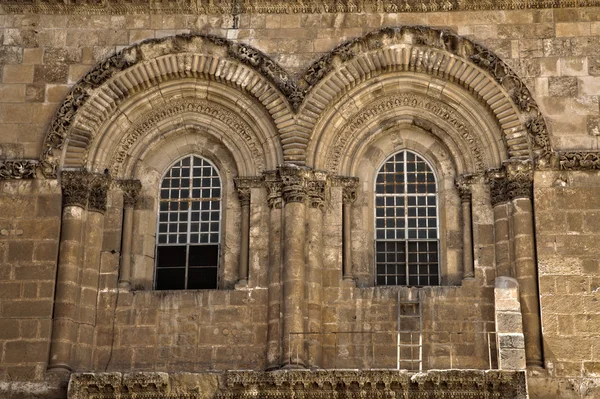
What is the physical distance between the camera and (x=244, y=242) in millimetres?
22172

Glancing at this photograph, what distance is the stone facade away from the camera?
21000mm

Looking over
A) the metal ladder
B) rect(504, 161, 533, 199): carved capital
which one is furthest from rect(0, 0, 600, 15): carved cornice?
the metal ladder

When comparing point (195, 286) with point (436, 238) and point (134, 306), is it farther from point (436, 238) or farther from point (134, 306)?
point (436, 238)

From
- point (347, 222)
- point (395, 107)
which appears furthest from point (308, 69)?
point (347, 222)

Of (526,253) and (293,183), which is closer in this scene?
(526,253)

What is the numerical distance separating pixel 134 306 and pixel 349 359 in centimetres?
405

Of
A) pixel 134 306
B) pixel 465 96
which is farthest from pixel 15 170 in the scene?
pixel 465 96

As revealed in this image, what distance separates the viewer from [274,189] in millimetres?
22172

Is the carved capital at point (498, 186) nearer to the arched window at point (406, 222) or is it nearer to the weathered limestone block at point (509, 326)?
the arched window at point (406, 222)

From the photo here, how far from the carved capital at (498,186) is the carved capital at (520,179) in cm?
16

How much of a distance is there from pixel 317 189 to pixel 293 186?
0.51 m

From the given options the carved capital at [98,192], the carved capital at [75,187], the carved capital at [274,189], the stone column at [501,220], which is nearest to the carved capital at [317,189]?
the carved capital at [274,189]

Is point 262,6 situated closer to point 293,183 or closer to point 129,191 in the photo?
point 293,183

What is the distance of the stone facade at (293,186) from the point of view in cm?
2100
